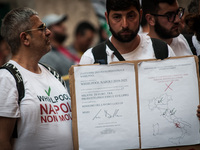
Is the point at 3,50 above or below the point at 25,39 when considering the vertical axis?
above

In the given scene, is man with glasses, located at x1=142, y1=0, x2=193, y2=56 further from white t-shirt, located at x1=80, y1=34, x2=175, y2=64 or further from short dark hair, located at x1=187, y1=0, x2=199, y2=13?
white t-shirt, located at x1=80, y1=34, x2=175, y2=64

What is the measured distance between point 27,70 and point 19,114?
0.45 m

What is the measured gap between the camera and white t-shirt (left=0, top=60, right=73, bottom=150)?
332 cm

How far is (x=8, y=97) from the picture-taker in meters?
3.30

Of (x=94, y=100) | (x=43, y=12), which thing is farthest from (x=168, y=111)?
Result: (x=43, y=12)

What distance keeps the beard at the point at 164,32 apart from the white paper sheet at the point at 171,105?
540mm

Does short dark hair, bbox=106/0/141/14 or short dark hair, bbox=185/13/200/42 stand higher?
short dark hair, bbox=106/0/141/14

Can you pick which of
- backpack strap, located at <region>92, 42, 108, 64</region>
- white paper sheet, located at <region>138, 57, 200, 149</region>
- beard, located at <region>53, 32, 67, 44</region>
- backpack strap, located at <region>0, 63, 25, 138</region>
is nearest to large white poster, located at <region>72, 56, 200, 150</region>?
white paper sheet, located at <region>138, 57, 200, 149</region>

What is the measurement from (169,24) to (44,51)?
1.17 metres

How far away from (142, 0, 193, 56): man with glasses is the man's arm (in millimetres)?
1583

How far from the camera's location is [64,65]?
573 centimetres

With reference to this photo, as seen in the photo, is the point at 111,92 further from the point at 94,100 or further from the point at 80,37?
the point at 80,37

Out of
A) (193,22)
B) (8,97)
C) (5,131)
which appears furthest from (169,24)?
(5,131)

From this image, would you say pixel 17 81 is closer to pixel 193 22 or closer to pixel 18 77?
pixel 18 77
